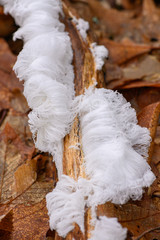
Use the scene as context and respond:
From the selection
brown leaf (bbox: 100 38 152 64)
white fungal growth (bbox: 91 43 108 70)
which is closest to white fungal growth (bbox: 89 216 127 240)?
white fungal growth (bbox: 91 43 108 70)

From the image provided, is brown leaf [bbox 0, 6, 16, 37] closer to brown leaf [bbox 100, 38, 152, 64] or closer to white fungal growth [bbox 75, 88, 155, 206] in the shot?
brown leaf [bbox 100, 38, 152, 64]

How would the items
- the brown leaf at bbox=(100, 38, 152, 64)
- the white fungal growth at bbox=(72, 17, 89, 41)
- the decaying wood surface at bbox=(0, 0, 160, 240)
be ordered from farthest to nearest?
the brown leaf at bbox=(100, 38, 152, 64), the white fungal growth at bbox=(72, 17, 89, 41), the decaying wood surface at bbox=(0, 0, 160, 240)

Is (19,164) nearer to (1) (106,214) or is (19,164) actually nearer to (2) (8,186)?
(2) (8,186)

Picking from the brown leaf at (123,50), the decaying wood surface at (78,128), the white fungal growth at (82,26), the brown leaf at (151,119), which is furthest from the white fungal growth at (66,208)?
the brown leaf at (123,50)

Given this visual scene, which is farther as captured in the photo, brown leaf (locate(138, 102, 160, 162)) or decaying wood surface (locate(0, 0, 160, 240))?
brown leaf (locate(138, 102, 160, 162))

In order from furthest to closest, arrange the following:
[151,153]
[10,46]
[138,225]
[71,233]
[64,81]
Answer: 1. [10,46]
2. [64,81]
3. [151,153]
4. [138,225]
5. [71,233]

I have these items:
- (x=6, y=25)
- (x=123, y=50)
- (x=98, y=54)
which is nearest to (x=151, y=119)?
(x=98, y=54)

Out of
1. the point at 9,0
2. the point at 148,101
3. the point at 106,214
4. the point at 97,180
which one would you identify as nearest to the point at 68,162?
the point at 97,180

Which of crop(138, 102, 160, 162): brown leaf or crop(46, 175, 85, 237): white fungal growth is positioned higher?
crop(46, 175, 85, 237): white fungal growth
